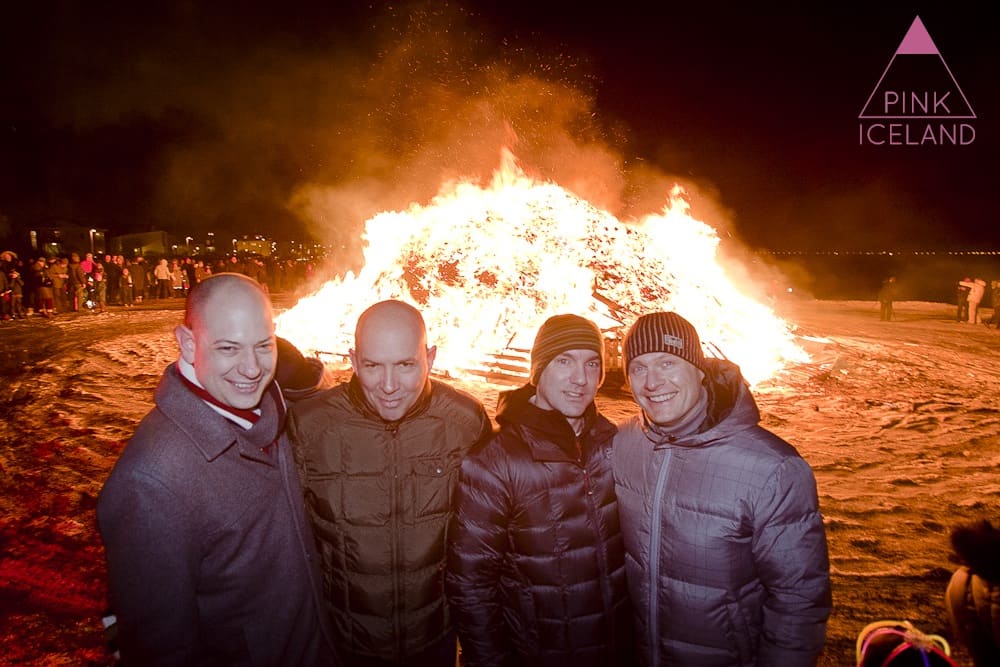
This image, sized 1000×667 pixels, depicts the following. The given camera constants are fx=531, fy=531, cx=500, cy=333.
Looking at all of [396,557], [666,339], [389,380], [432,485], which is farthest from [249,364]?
[666,339]

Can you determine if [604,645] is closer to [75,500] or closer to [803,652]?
[803,652]

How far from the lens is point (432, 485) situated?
2.71 metres

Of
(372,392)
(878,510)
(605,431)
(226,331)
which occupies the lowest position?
(878,510)

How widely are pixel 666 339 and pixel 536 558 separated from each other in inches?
49.5

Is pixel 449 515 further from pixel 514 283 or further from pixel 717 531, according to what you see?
pixel 514 283

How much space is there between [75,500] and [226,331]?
5.26m

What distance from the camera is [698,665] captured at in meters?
2.38

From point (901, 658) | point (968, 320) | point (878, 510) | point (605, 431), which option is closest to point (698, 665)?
point (901, 658)

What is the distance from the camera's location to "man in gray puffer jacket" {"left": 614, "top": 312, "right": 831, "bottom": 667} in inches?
87.6

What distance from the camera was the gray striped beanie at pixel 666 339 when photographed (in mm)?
2645

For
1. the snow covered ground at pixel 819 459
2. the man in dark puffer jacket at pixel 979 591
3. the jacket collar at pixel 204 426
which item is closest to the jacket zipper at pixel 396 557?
the jacket collar at pixel 204 426

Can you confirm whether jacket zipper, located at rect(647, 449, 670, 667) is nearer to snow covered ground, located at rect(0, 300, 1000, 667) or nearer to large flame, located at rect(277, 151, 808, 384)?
snow covered ground, located at rect(0, 300, 1000, 667)

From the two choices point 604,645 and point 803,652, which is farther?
point 604,645

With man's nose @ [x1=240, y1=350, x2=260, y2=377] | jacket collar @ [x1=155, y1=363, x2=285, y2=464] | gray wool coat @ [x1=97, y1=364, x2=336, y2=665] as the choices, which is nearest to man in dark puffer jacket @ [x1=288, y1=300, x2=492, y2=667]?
gray wool coat @ [x1=97, y1=364, x2=336, y2=665]
